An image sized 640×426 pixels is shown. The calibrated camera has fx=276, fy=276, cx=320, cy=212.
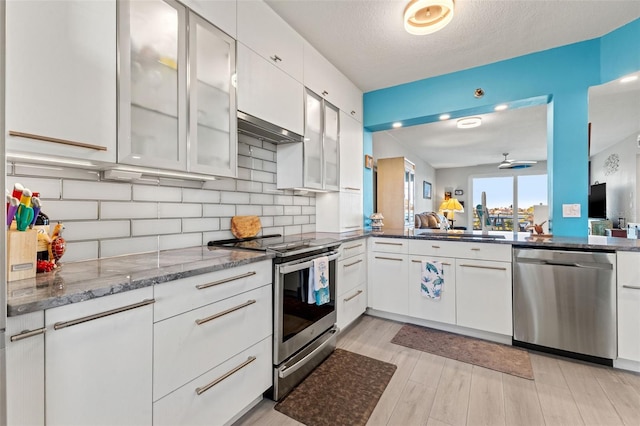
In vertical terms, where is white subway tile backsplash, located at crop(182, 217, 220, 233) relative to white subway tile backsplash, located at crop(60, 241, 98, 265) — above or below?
above

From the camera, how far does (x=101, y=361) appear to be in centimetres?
93

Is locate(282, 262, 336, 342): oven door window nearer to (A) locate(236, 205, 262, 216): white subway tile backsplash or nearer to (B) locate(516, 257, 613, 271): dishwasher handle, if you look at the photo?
(A) locate(236, 205, 262, 216): white subway tile backsplash

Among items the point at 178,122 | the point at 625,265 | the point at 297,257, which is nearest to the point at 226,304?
the point at 297,257

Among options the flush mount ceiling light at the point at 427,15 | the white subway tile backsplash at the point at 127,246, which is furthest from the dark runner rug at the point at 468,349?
the flush mount ceiling light at the point at 427,15

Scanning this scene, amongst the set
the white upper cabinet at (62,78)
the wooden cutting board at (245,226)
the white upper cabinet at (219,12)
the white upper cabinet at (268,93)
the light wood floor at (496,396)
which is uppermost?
the white upper cabinet at (219,12)

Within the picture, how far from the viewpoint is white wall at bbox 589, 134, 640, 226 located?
16.0 ft

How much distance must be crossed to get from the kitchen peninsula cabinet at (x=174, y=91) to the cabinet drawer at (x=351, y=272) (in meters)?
1.32

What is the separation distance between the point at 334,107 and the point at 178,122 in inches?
72.8

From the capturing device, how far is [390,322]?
9.53 ft

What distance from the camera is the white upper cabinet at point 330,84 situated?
255 centimetres

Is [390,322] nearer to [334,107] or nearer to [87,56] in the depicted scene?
[334,107]

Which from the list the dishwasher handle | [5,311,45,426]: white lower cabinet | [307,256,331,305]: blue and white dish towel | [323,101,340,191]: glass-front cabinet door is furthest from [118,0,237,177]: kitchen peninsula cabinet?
the dishwasher handle

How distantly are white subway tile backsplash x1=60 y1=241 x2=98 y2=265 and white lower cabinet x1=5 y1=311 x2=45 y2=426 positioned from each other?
2.06 feet

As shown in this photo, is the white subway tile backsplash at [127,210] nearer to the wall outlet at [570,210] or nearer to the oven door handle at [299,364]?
the oven door handle at [299,364]
